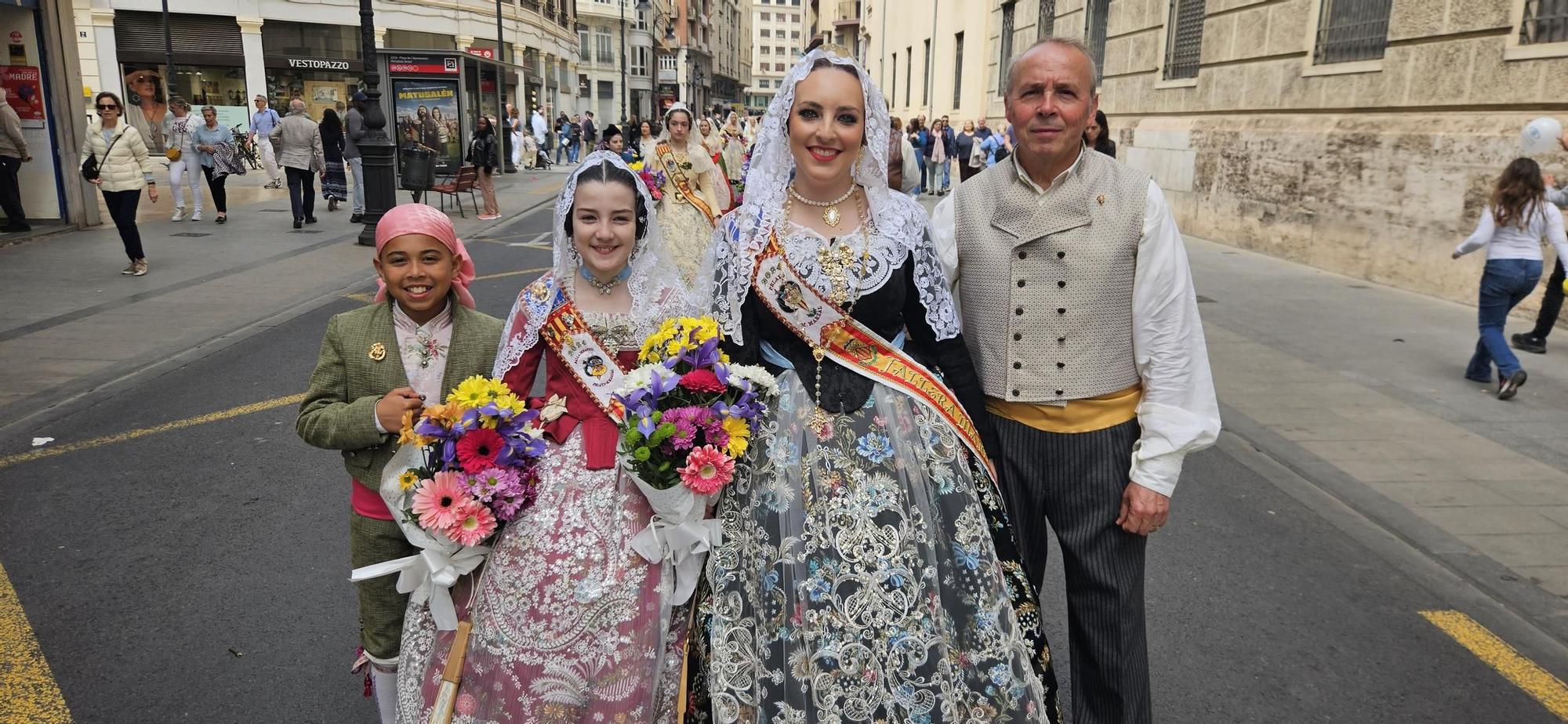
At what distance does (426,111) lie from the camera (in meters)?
20.6

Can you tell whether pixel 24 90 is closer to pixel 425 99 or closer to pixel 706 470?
pixel 425 99

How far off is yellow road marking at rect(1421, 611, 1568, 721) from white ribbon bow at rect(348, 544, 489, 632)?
3.51 m

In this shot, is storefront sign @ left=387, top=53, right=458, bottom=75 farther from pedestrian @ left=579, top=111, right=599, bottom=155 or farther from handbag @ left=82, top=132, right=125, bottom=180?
pedestrian @ left=579, top=111, right=599, bottom=155

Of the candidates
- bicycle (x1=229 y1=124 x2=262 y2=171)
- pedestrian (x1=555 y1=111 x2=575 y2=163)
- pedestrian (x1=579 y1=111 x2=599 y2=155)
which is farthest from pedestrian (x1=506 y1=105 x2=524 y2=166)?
bicycle (x1=229 y1=124 x2=262 y2=171)

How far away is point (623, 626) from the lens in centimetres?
233

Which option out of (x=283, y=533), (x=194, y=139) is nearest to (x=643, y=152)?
(x=283, y=533)

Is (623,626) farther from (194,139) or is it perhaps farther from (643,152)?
(194,139)

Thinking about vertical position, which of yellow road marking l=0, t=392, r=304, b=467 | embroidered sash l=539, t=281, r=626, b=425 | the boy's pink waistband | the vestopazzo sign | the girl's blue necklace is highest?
the vestopazzo sign

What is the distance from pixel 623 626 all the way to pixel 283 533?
2.86 meters

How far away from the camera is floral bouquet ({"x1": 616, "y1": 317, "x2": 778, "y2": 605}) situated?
2250 millimetres

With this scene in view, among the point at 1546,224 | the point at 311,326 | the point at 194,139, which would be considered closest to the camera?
the point at 1546,224

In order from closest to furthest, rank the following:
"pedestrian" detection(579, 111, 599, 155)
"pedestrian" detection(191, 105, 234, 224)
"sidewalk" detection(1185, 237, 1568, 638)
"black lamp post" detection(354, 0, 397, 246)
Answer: "sidewalk" detection(1185, 237, 1568, 638)
"black lamp post" detection(354, 0, 397, 246)
"pedestrian" detection(191, 105, 234, 224)
"pedestrian" detection(579, 111, 599, 155)

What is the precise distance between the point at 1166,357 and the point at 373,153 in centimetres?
1373

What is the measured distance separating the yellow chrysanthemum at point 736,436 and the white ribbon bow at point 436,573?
A: 0.67 meters
